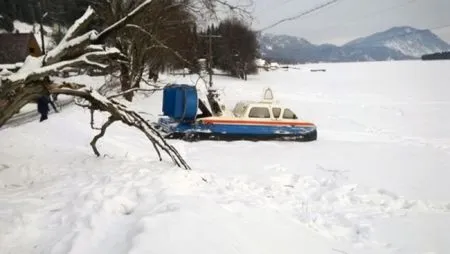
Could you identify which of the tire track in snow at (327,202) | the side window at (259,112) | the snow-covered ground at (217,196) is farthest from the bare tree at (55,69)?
the side window at (259,112)

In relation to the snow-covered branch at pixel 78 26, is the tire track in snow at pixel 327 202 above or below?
below

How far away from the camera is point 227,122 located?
15.9 metres

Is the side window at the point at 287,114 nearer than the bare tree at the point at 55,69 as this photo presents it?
No

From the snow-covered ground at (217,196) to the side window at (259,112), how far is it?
1.34 meters

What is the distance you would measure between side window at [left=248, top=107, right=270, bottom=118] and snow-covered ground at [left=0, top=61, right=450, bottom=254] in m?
1.34

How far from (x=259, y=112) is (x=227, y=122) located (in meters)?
1.42

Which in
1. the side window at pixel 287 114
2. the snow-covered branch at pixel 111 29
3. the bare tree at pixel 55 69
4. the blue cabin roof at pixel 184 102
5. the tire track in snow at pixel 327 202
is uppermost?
the snow-covered branch at pixel 111 29

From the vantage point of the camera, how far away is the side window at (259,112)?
16500 millimetres

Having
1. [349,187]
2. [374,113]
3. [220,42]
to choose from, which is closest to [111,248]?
[349,187]

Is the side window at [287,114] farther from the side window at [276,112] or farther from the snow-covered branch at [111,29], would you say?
the snow-covered branch at [111,29]

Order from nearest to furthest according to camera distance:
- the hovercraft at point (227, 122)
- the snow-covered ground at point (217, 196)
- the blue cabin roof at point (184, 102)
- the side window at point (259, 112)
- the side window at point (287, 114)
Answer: the snow-covered ground at point (217, 196)
the blue cabin roof at point (184, 102)
the hovercraft at point (227, 122)
the side window at point (259, 112)
the side window at point (287, 114)

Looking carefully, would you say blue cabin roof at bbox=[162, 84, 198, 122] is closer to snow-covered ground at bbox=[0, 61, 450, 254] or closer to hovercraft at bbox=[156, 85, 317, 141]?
hovercraft at bbox=[156, 85, 317, 141]

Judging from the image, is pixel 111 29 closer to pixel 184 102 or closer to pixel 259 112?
pixel 184 102

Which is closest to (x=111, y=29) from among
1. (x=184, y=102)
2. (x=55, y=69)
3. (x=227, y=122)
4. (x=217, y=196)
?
(x=55, y=69)
